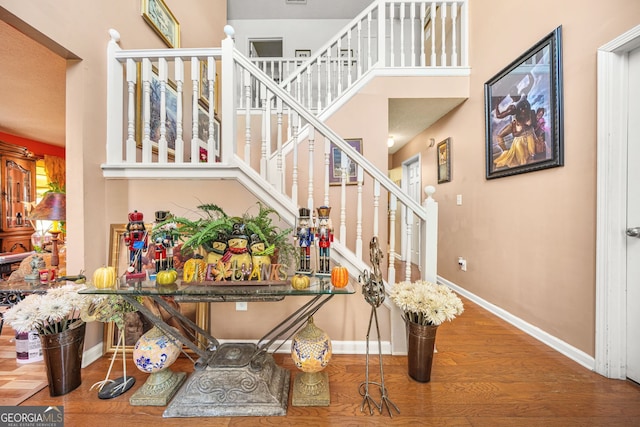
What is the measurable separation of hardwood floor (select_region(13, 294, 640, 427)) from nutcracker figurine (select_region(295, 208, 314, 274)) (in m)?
0.76

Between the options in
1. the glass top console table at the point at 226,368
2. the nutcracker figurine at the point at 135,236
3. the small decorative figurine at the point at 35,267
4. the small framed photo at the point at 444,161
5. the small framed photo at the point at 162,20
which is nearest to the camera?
the glass top console table at the point at 226,368

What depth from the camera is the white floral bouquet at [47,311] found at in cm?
131

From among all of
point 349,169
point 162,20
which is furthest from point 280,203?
point 162,20

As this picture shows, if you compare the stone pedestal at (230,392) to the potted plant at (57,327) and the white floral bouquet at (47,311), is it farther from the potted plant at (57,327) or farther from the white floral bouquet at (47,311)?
the white floral bouquet at (47,311)

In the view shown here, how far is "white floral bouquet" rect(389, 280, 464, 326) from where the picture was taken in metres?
1.49

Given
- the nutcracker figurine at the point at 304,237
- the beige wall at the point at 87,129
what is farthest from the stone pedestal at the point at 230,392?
the beige wall at the point at 87,129

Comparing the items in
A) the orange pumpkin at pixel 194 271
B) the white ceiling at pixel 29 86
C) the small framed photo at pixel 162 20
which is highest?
the small framed photo at pixel 162 20

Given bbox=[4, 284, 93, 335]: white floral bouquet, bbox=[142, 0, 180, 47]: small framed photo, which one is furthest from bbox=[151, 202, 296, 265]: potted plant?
bbox=[142, 0, 180, 47]: small framed photo

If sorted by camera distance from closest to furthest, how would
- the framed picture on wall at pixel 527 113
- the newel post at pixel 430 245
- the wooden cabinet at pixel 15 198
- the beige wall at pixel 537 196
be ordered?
the beige wall at pixel 537 196 < the newel post at pixel 430 245 < the framed picture on wall at pixel 527 113 < the wooden cabinet at pixel 15 198

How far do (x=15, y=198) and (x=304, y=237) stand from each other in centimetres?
492

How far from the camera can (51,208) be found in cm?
169

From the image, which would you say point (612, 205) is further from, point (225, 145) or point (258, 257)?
point (225, 145)

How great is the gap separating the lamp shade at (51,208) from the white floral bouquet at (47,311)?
530 millimetres

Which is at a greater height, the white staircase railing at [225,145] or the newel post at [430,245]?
the white staircase railing at [225,145]
